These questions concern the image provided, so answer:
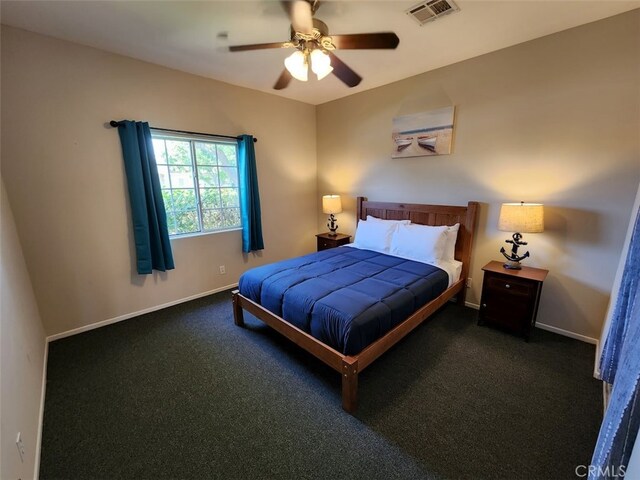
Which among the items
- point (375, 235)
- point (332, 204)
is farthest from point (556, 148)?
point (332, 204)

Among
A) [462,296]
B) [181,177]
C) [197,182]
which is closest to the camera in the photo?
[462,296]

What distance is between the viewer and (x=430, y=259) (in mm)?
2936

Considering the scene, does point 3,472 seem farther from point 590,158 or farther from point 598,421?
point 590,158

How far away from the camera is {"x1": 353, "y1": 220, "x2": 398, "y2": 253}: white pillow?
3369 mm

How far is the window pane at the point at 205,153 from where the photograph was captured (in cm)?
332

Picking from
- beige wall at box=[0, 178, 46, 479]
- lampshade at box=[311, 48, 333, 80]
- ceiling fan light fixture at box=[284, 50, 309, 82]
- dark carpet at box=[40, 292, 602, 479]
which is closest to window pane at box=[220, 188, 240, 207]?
dark carpet at box=[40, 292, 602, 479]

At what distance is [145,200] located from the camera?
2805 mm

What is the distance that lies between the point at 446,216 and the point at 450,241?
1.11 feet

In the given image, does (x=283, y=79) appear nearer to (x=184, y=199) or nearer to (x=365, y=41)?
(x=365, y=41)

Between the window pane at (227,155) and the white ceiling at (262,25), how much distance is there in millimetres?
945

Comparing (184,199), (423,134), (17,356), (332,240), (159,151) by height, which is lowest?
(17,356)

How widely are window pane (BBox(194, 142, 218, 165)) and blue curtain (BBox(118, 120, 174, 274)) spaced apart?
588 mm

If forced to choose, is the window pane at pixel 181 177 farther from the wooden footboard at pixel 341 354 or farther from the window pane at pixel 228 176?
the wooden footboard at pixel 341 354

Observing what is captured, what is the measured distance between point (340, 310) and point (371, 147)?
8.82ft
